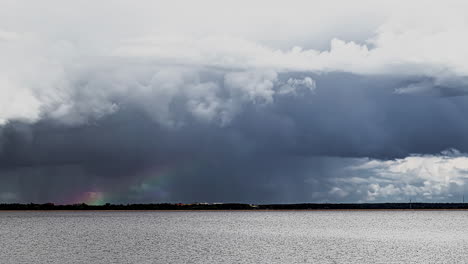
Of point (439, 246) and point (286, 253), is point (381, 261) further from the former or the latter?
point (439, 246)

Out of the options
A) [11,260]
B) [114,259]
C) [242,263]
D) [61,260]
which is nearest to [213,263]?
[242,263]

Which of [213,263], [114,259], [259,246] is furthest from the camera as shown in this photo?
[259,246]

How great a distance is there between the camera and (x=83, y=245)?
321 feet

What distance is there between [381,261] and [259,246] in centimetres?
2728

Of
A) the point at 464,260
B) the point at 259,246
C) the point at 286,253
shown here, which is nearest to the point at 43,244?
the point at 259,246

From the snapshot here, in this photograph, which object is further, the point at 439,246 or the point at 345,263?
the point at 439,246

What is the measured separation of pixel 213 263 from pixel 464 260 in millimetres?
34312

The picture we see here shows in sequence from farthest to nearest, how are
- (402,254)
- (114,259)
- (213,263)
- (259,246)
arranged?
(259,246) < (402,254) < (114,259) < (213,263)

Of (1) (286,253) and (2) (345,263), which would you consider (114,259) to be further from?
(2) (345,263)

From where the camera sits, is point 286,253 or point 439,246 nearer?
point 286,253

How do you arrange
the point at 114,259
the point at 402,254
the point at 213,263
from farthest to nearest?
the point at 402,254 → the point at 114,259 → the point at 213,263

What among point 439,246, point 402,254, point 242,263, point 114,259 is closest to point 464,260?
point 402,254

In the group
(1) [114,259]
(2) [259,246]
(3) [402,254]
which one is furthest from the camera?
(2) [259,246]

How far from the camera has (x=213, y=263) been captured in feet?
230
